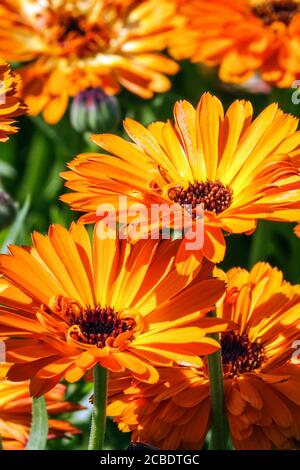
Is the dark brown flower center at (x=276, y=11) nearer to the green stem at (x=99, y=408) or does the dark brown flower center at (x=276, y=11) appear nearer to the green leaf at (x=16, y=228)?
the green leaf at (x=16, y=228)

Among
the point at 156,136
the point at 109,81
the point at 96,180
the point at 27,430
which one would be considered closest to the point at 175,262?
the point at 96,180

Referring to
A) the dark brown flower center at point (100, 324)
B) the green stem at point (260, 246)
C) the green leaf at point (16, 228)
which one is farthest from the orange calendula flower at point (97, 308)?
the green stem at point (260, 246)

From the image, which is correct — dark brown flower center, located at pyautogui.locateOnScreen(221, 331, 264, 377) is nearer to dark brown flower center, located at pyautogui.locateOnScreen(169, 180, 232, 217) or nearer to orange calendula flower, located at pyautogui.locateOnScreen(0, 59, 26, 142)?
dark brown flower center, located at pyautogui.locateOnScreen(169, 180, 232, 217)

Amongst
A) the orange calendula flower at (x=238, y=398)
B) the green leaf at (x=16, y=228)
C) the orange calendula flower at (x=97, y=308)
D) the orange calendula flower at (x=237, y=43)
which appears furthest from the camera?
the orange calendula flower at (x=237, y=43)

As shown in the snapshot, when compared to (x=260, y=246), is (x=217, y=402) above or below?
below

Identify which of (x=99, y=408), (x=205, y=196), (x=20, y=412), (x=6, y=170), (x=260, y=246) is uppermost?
(x=6, y=170)

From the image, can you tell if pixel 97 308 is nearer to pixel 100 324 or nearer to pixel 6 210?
pixel 100 324

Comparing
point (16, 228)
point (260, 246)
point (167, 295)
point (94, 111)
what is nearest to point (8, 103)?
point (167, 295)
